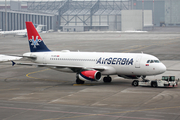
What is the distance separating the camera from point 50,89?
126 feet

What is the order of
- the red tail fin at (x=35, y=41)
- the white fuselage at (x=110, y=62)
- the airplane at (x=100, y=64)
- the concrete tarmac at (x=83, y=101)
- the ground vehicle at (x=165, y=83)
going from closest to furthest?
the concrete tarmac at (x=83, y=101)
the ground vehicle at (x=165, y=83)
the white fuselage at (x=110, y=62)
the airplane at (x=100, y=64)
the red tail fin at (x=35, y=41)

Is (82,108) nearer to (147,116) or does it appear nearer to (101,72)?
(147,116)

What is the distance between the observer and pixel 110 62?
40.9m

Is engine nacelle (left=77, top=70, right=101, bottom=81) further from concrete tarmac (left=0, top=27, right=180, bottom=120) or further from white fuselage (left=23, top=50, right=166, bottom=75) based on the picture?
white fuselage (left=23, top=50, right=166, bottom=75)

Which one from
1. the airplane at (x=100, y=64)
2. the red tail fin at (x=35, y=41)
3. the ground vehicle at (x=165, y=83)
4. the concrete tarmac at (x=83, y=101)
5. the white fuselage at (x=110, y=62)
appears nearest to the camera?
the concrete tarmac at (x=83, y=101)

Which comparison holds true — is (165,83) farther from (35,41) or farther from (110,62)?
(35,41)

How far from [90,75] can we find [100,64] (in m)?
2.95

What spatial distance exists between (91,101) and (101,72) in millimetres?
10490

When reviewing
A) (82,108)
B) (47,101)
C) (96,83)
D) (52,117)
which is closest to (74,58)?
(96,83)

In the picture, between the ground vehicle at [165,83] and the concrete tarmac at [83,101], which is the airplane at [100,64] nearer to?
the ground vehicle at [165,83]

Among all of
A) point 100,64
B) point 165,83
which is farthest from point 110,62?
point 165,83

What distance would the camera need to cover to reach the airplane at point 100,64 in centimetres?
Result: 3916

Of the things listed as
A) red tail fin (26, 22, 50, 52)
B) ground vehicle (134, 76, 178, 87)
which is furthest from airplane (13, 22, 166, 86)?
ground vehicle (134, 76, 178, 87)

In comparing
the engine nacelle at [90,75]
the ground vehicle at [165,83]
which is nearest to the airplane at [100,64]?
the engine nacelle at [90,75]
